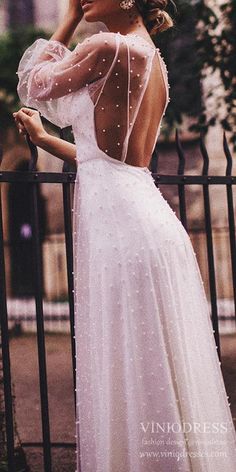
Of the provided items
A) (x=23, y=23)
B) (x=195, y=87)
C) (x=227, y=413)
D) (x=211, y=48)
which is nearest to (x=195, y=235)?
(x=195, y=87)

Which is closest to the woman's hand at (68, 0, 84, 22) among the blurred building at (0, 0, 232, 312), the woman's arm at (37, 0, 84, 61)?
the woman's arm at (37, 0, 84, 61)

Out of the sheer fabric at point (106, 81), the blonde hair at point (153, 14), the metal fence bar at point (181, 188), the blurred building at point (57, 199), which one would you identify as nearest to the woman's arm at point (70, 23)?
the sheer fabric at point (106, 81)

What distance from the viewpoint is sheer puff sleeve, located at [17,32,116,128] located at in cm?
239

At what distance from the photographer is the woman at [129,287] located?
2.41 metres

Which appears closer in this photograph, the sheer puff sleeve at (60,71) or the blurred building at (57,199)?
the sheer puff sleeve at (60,71)

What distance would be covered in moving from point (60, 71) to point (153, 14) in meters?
0.39

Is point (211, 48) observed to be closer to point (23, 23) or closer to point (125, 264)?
point (125, 264)

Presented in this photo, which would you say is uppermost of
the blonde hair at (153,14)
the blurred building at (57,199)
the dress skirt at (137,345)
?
the blurred building at (57,199)

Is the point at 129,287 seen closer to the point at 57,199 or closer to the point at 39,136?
the point at 39,136

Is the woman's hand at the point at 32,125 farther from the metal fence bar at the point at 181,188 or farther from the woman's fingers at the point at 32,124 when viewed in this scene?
the metal fence bar at the point at 181,188

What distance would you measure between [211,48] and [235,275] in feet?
11.1

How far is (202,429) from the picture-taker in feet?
8.05

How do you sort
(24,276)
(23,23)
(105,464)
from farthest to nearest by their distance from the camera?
(23,23), (24,276), (105,464)

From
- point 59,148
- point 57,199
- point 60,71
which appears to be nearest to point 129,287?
point 59,148
